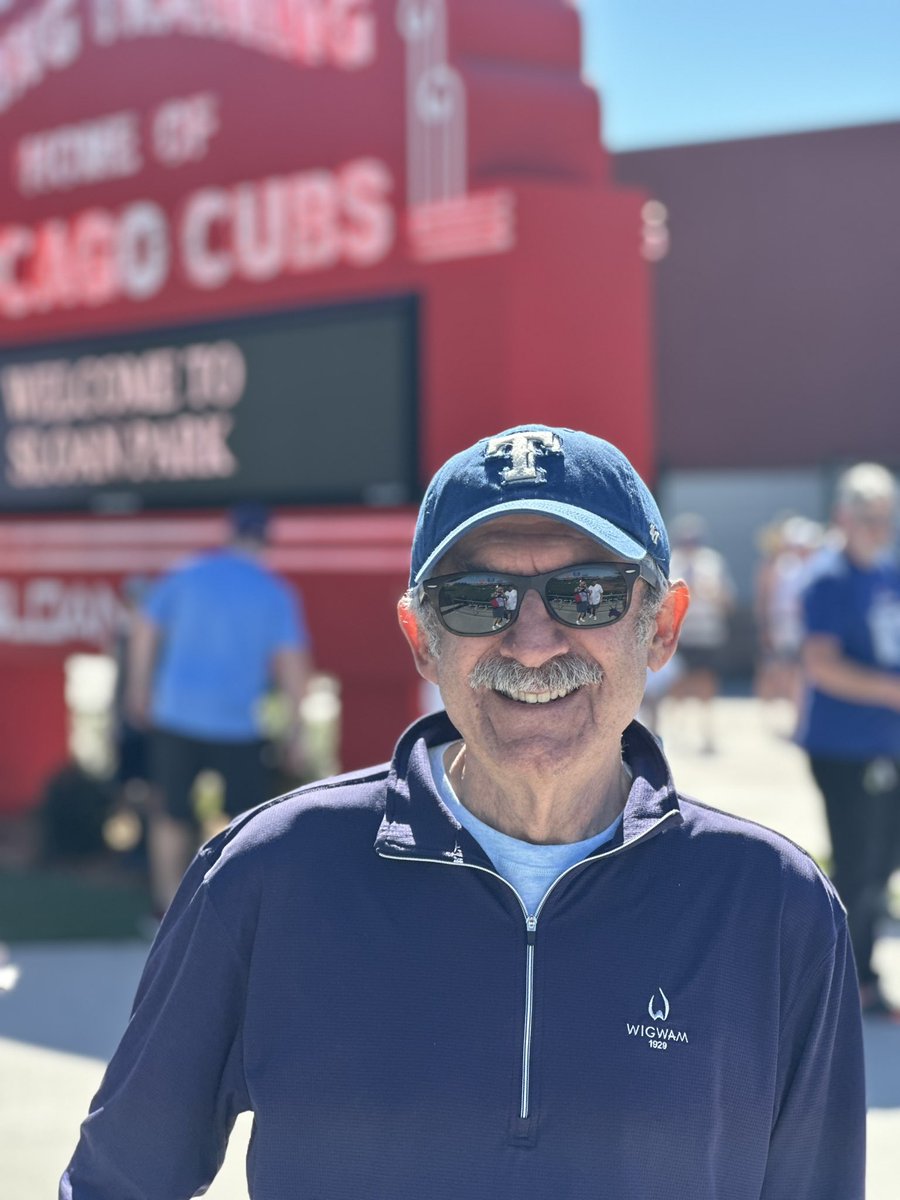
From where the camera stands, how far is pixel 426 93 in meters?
6.77

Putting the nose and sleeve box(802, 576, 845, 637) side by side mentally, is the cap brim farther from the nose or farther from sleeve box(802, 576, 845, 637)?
sleeve box(802, 576, 845, 637)

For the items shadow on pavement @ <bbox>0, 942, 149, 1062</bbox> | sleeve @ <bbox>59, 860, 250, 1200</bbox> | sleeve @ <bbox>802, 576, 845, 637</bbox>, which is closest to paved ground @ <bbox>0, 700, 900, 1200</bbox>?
shadow on pavement @ <bbox>0, 942, 149, 1062</bbox>

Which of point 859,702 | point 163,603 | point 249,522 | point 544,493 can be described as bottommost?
point 859,702

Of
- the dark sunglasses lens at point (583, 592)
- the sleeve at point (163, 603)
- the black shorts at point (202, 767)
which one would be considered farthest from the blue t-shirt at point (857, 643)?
the dark sunglasses lens at point (583, 592)

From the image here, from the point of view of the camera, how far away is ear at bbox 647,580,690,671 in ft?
6.20

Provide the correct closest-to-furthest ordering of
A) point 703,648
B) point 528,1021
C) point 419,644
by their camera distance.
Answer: point 528,1021, point 419,644, point 703,648

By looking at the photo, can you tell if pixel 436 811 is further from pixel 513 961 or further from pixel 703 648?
pixel 703 648

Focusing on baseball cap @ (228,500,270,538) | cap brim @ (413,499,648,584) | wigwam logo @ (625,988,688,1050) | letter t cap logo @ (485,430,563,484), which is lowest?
wigwam logo @ (625,988,688,1050)

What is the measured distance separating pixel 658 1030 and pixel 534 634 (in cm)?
44

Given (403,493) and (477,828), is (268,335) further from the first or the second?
(477,828)

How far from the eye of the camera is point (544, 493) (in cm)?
169

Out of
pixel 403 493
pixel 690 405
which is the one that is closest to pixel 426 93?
pixel 403 493

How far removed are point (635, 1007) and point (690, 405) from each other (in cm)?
1990

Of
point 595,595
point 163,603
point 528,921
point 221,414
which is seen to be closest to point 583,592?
point 595,595
